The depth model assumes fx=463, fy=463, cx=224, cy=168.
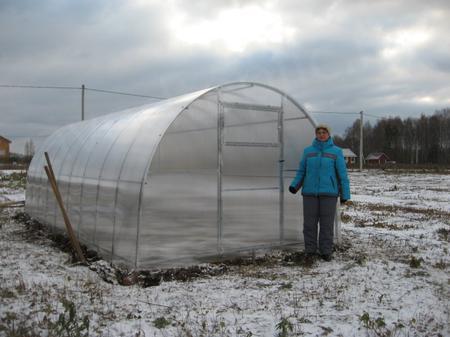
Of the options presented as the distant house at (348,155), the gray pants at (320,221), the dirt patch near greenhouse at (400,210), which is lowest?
the dirt patch near greenhouse at (400,210)

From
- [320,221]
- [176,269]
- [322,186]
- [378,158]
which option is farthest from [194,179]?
[378,158]

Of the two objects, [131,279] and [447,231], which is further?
[447,231]

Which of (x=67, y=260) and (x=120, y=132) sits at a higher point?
(x=120, y=132)

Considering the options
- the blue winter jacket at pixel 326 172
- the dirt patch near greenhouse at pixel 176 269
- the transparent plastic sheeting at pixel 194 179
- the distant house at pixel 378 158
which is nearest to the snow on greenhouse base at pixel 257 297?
the dirt patch near greenhouse at pixel 176 269

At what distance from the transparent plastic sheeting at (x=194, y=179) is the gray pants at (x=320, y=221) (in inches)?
31.7

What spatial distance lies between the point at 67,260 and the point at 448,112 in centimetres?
9530

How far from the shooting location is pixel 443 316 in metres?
5.31

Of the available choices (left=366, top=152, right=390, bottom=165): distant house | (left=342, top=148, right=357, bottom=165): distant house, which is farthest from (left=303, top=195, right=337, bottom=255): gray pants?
(left=366, top=152, right=390, bottom=165): distant house

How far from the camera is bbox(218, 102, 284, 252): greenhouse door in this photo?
7.91 m

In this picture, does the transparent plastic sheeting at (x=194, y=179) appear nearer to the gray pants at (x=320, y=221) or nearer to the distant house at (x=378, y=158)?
the gray pants at (x=320, y=221)

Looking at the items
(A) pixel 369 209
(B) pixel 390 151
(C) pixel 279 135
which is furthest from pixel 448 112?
(C) pixel 279 135

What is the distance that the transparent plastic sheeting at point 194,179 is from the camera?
279 inches

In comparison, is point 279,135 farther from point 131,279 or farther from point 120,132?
point 131,279

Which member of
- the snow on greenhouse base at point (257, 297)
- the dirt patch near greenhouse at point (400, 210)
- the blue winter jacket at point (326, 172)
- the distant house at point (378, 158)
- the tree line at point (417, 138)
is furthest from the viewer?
the distant house at point (378, 158)
